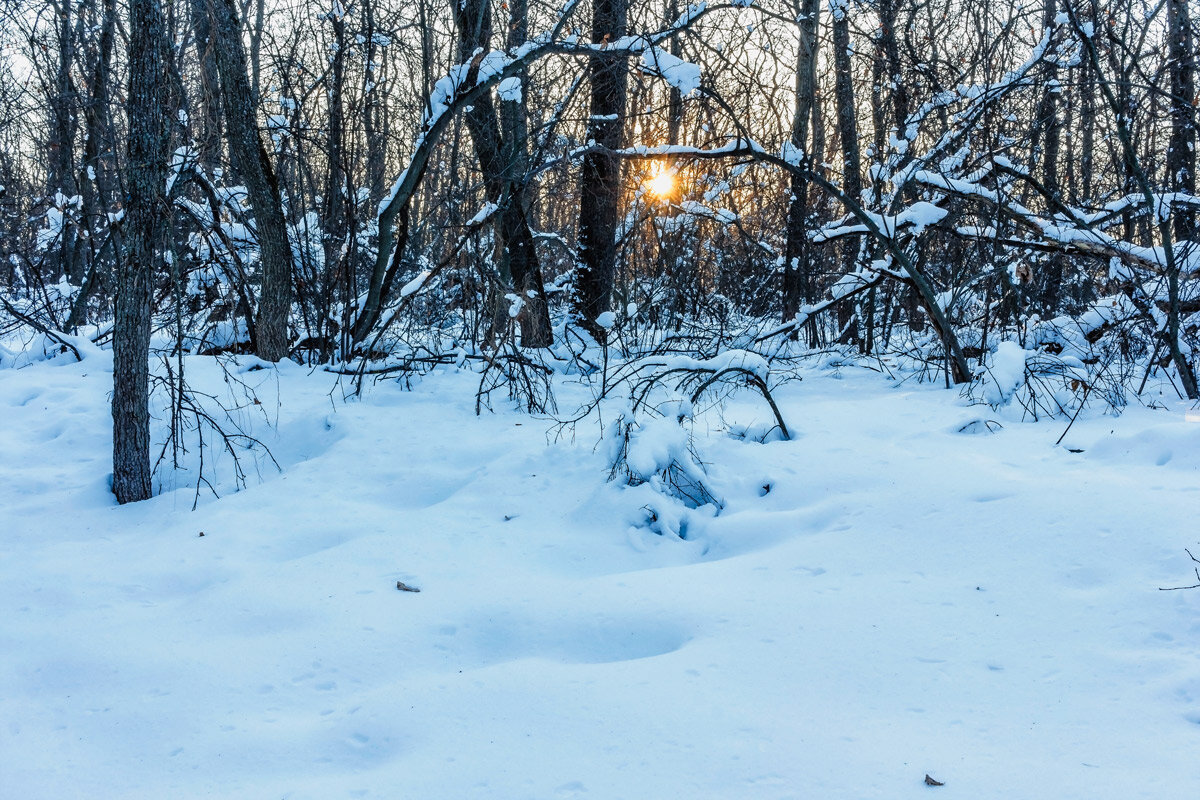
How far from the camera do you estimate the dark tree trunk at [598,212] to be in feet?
23.0

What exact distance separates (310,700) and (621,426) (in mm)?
1958

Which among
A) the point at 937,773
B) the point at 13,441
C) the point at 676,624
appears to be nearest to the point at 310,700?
the point at 676,624

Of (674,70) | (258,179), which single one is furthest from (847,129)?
(258,179)

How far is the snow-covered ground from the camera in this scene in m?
1.89

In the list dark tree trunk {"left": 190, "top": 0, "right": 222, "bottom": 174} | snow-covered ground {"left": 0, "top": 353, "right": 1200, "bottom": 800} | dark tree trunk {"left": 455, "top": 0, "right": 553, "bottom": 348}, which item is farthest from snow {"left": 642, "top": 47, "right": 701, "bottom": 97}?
dark tree trunk {"left": 190, "top": 0, "right": 222, "bottom": 174}

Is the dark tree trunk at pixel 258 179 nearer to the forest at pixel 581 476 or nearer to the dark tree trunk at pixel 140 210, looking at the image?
the forest at pixel 581 476

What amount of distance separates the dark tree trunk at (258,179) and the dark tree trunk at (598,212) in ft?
9.15

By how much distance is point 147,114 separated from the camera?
11.0ft

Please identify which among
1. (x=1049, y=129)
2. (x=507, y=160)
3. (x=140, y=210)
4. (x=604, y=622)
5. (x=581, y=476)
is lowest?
(x=604, y=622)

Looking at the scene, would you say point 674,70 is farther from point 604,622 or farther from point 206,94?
point 604,622

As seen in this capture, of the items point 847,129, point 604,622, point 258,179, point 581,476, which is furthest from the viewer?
point 847,129

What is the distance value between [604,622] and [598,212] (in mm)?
5501

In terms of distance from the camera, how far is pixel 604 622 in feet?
8.63

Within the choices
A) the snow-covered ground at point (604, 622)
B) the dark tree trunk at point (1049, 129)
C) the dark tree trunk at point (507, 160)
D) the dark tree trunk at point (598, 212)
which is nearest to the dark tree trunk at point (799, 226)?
the dark tree trunk at point (598, 212)
